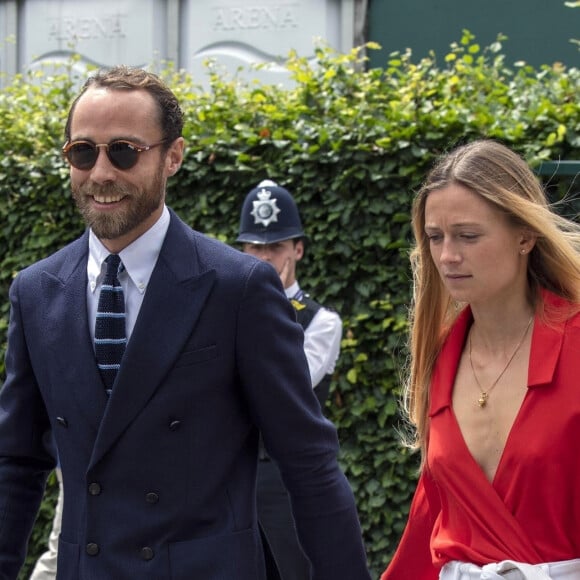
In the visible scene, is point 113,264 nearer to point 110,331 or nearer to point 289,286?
point 110,331

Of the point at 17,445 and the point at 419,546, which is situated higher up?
the point at 17,445

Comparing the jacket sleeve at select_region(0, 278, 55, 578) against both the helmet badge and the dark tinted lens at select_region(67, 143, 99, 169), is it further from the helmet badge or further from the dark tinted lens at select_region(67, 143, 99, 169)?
the helmet badge

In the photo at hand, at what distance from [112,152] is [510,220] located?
1.04m

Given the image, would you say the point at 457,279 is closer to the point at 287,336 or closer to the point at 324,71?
the point at 287,336

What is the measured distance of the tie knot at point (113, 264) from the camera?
280 centimetres

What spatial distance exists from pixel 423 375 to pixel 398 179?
2586mm

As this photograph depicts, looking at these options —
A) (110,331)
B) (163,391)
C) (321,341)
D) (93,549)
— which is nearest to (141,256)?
(110,331)

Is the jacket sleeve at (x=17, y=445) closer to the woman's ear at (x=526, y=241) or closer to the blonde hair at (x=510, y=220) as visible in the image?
the blonde hair at (x=510, y=220)

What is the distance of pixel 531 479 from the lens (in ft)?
9.19

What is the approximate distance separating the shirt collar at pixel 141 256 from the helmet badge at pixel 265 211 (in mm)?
2547

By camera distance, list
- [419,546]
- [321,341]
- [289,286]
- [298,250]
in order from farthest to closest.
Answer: [298,250]
[289,286]
[321,341]
[419,546]

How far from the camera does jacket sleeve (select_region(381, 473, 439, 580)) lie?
318 cm

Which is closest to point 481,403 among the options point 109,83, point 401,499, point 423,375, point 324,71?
point 423,375

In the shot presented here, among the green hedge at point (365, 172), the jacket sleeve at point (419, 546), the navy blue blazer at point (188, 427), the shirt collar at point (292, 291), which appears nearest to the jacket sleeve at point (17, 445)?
the navy blue blazer at point (188, 427)
